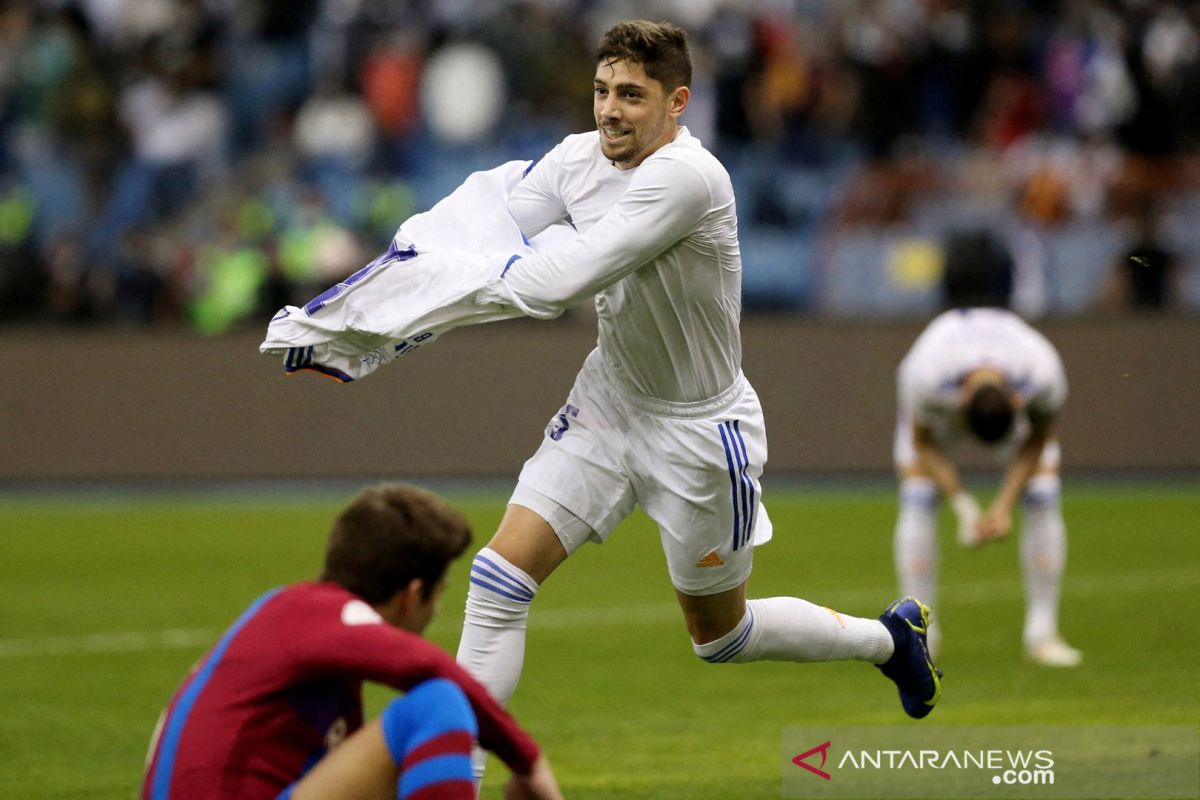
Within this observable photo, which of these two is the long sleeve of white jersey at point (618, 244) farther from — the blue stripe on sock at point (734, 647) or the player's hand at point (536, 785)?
the player's hand at point (536, 785)

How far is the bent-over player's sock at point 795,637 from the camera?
225 inches

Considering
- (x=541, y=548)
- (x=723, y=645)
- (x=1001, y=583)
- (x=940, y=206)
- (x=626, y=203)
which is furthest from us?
(x=940, y=206)

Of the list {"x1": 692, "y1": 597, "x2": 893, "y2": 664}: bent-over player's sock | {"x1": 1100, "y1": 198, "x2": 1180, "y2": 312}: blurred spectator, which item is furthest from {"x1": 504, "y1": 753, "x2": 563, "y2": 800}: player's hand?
{"x1": 1100, "y1": 198, "x2": 1180, "y2": 312}: blurred spectator

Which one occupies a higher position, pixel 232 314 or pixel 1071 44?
pixel 1071 44

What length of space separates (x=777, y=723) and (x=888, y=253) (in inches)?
342

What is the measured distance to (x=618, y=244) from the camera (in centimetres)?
494

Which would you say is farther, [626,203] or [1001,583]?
[1001,583]

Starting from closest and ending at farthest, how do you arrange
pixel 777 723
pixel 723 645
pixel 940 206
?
pixel 723 645 < pixel 777 723 < pixel 940 206

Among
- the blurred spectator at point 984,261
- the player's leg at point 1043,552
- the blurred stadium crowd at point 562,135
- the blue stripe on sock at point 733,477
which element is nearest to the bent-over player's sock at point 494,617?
the blue stripe on sock at point 733,477

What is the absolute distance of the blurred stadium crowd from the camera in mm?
15062

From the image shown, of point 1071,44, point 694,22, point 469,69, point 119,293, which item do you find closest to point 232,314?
point 119,293

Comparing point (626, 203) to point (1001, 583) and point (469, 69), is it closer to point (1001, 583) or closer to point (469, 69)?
point (1001, 583)

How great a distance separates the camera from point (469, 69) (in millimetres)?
17391

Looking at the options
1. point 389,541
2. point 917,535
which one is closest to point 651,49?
point 389,541
